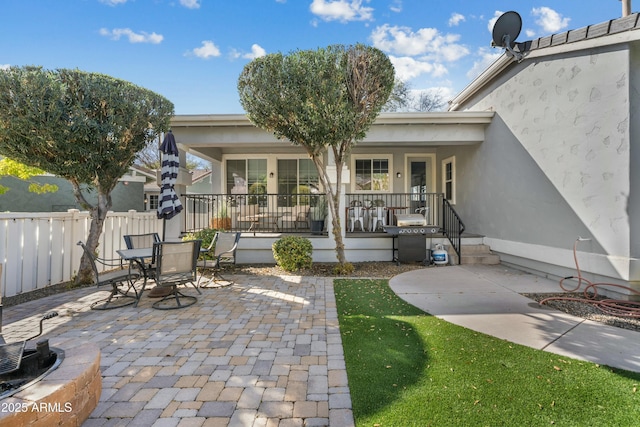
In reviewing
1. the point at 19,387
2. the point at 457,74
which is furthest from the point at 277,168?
the point at 457,74

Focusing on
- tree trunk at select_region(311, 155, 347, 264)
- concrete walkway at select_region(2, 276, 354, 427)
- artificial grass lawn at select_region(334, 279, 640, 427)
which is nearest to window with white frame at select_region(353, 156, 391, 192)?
tree trunk at select_region(311, 155, 347, 264)

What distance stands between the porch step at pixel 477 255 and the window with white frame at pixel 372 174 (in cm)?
368

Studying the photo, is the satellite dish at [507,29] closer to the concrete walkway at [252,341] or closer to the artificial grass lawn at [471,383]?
the concrete walkway at [252,341]

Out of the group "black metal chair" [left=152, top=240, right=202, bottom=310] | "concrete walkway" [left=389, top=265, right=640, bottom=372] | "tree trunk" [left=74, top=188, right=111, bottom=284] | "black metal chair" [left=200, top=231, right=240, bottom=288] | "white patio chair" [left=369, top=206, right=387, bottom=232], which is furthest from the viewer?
"white patio chair" [left=369, top=206, right=387, bottom=232]

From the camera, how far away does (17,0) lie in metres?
7.82

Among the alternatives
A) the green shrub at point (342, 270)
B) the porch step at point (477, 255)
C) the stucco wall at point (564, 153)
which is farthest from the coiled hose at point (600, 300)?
the green shrub at point (342, 270)

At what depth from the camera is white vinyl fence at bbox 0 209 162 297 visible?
16.3 feet

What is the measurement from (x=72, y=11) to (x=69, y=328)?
10.5 m

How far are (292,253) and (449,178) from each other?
6.86 m

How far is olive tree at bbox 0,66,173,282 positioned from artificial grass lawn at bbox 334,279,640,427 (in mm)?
5322

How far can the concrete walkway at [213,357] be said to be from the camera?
7.12 feet

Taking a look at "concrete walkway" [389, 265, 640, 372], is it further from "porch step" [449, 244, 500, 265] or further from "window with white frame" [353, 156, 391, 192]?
"window with white frame" [353, 156, 391, 192]

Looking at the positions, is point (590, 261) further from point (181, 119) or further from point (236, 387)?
point (181, 119)

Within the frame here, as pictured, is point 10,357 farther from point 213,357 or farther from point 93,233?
point 93,233
